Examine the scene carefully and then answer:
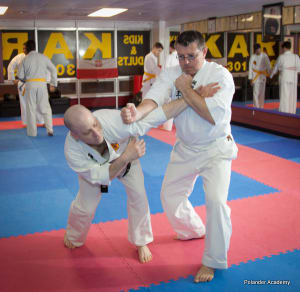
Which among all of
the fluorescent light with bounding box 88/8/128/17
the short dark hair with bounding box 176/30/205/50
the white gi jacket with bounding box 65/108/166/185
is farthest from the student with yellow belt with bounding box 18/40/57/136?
the short dark hair with bounding box 176/30/205/50

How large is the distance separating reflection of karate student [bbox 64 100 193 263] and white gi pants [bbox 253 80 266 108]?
19.1 feet

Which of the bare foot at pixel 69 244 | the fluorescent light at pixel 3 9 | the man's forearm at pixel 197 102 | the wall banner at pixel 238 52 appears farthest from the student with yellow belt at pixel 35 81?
the man's forearm at pixel 197 102

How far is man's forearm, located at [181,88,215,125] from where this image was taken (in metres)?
2.29

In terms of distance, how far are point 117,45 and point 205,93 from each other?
933cm

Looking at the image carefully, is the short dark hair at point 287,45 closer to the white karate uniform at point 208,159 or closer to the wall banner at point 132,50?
the white karate uniform at point 208,159

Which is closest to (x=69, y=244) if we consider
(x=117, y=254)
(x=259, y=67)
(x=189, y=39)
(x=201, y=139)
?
(x=117, y=254)

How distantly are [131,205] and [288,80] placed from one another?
556 cm

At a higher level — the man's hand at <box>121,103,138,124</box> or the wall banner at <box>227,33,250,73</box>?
the wall banner at <box>227,33,250,73</box>

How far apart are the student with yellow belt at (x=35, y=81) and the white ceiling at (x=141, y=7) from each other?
3.43 feet

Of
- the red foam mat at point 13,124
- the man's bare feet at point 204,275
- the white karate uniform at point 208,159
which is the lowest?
the man's bare feet at point 204,275

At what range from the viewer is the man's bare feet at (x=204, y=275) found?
239 cm

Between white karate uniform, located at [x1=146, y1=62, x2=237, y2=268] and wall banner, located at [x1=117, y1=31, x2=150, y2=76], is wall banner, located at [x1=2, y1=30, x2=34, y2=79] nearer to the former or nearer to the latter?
wall banner, located at [x1=117, y1=31, x2=150, y2=76]

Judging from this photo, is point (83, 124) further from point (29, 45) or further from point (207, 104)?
point (29, 45)

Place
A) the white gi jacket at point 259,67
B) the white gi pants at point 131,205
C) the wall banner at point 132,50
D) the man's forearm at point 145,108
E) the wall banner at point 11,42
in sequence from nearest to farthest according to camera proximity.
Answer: the man's forearm at point 145,108 < the white gi pants at point 131,205 < the white gi jacket at point 259,67 < the wall banner at point 11,42 < the wall banner at point 132,50
